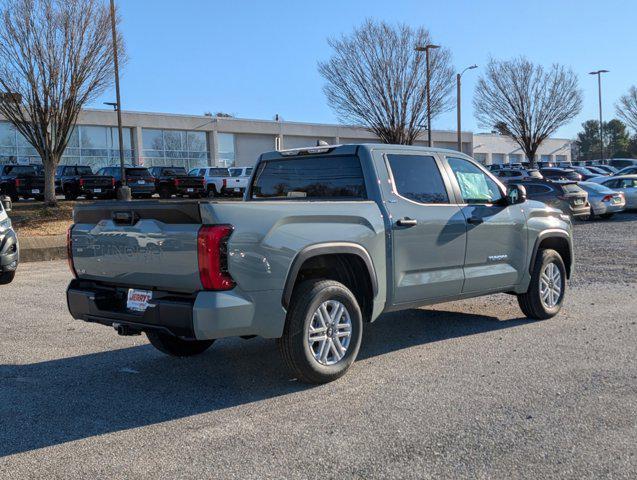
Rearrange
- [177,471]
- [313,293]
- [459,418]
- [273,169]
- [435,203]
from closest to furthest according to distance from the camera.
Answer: [177,471], [459,418], [313,293], [435,203], [273,169]

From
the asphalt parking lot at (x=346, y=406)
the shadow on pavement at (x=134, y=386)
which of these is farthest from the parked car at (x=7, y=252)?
the shadow on pavement at (x=134, y=386)

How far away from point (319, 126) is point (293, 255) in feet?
180

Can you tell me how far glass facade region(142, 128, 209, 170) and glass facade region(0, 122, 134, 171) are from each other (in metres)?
1.45

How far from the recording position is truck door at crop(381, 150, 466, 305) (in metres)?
5.71

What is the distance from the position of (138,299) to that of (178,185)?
27973 mm

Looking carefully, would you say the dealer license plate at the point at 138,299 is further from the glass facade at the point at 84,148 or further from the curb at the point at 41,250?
the glass facade at the point at 84,148

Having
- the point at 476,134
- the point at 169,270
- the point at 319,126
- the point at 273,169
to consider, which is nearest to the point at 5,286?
the point at 273,169

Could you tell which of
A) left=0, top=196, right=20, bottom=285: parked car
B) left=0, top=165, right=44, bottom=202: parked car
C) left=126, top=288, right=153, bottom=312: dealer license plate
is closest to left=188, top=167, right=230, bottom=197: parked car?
left=0, top=165, right=44, bottom=202: parked car

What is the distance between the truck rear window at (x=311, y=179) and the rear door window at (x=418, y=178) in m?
0.36

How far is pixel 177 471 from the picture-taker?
3633 millimetres

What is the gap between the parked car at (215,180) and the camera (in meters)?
33.6

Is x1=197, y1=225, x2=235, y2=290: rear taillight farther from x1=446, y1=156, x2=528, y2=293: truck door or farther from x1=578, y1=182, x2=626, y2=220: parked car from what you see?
x1=578, y1=182, x2=626, y2=220: parked car

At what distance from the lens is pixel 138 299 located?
16.0 feet

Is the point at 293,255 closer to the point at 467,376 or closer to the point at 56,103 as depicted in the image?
the point at 467,376
